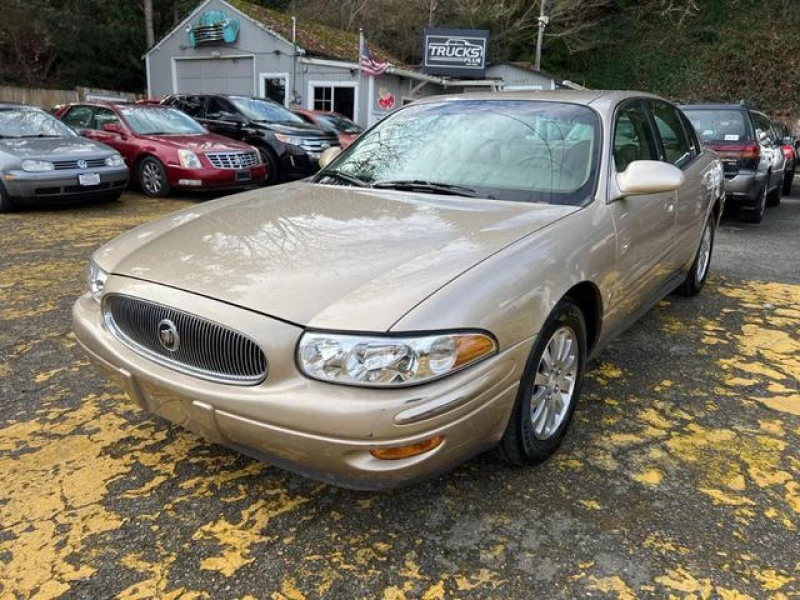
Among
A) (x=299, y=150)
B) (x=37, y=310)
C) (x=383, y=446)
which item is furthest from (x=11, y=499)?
(x=299, y=150)

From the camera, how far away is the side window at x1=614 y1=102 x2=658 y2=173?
3.22 meters

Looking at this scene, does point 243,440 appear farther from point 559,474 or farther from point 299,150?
point 299,150

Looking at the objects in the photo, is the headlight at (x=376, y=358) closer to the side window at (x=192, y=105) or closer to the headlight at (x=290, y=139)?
the headlight at (x=290, y=139)

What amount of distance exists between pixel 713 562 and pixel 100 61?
1260 inches

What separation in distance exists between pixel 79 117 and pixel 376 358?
10733 mm

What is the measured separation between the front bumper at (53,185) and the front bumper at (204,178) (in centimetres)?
101

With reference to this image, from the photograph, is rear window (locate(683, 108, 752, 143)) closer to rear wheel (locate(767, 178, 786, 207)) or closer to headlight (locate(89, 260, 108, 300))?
rear wheel (locate(767, 178, 786, 207))

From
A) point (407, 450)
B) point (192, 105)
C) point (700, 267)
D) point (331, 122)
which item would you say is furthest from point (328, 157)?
point (331, 122)

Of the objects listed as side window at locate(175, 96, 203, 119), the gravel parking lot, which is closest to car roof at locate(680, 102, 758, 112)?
the gravel parking lot

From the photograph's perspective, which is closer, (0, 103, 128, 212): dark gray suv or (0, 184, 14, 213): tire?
(0, 103, 128, 212): dark gray suv

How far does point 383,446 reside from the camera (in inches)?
74.9

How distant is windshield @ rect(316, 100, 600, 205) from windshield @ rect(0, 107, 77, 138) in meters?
6.65

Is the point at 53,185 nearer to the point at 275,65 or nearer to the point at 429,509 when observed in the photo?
the point at 429,509

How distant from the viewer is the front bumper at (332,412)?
1896 mm
